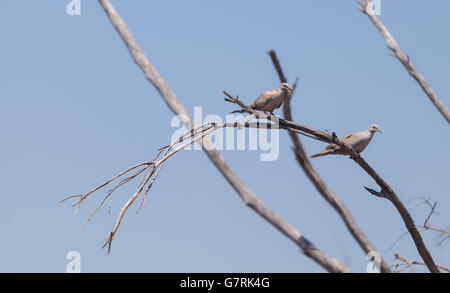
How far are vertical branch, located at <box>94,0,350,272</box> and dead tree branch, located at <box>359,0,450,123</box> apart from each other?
20.9 feet

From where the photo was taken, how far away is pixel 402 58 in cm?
925

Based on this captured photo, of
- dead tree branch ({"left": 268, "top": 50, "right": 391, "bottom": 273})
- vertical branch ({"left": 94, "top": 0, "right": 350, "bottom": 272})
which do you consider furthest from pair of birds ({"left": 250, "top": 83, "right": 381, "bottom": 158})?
vertical branch ({"left": 94, "top": 0, "right": 350, "bottom": 272})

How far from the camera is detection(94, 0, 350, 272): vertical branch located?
114 inches

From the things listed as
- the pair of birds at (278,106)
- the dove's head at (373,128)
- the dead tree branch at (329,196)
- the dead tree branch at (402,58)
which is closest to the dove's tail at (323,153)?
Answer: the pair of birds at (278,106)

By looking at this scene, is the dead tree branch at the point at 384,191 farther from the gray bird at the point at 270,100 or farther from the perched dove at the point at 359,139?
the gray bird at the point at 270,100

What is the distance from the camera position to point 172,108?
3029 millimetres

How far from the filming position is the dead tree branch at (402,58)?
8766 mm

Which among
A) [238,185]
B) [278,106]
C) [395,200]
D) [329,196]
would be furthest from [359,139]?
[238,185]

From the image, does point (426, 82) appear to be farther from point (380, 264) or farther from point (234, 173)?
point (234, 173)

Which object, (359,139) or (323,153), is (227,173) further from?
(359,139)

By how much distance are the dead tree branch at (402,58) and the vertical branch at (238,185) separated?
20.9 feet

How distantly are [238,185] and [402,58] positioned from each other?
23.2 ft

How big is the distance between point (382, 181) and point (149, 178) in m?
3.09
